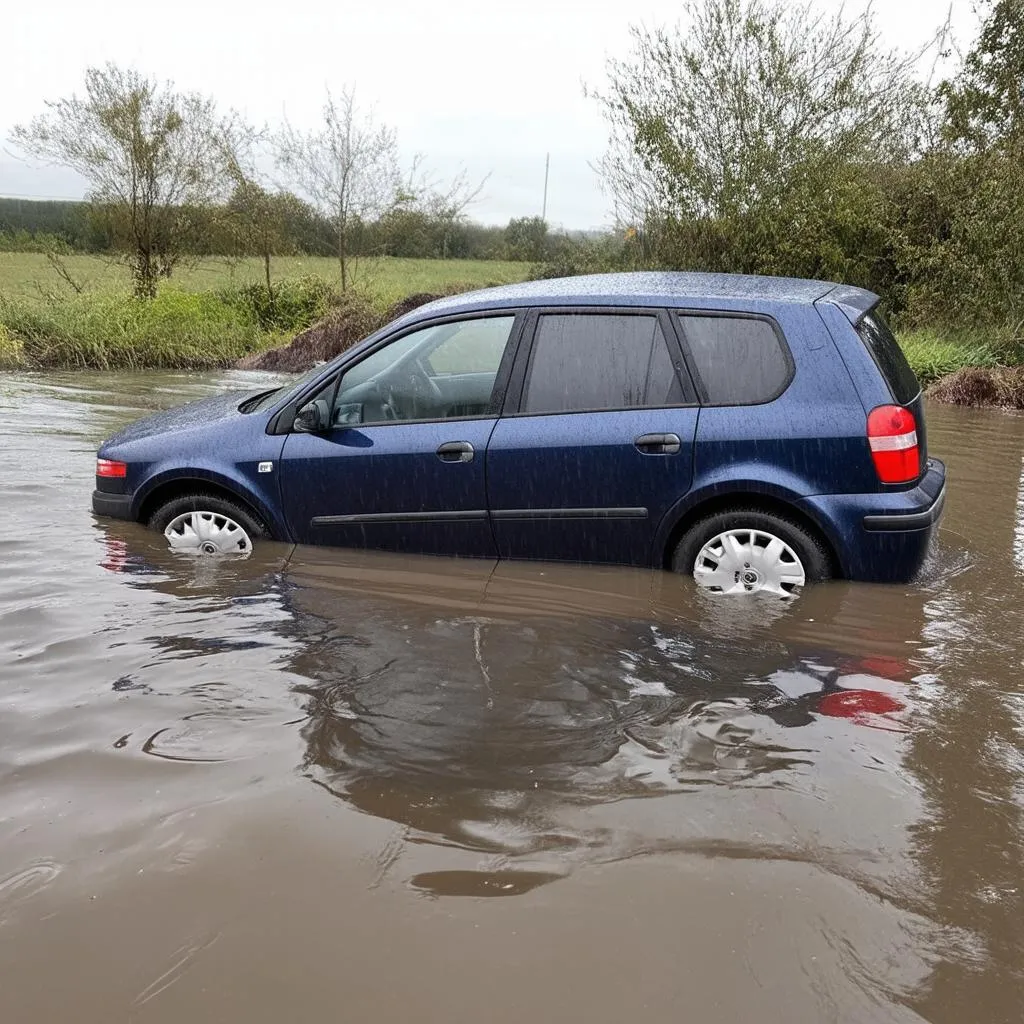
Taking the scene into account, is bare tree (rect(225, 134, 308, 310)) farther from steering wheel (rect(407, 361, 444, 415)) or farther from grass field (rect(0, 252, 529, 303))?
steering wheel (rect(407, 361, 444, 415))

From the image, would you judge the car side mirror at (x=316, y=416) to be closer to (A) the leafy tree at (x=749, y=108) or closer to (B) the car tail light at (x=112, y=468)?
(B) the car tail light at (x=112, y=468)

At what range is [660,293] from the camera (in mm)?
4973

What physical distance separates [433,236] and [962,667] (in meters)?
20.7

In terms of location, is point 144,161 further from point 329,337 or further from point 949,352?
point 949,352

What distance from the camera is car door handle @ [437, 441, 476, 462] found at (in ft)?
16.5

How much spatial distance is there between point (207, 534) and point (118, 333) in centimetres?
1376

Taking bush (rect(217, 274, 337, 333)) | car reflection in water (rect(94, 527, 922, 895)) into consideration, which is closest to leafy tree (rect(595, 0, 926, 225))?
bush (rect(217, 274, 337, 333))

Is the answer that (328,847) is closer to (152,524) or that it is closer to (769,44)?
(152,524)

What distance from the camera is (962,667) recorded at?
3.98m

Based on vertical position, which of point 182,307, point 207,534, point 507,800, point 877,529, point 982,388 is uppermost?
point 182,307

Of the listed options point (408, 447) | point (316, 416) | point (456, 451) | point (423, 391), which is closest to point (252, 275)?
point (316, 416)

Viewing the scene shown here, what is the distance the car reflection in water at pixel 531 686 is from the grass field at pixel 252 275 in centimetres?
1673

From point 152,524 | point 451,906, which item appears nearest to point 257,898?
point 451,906

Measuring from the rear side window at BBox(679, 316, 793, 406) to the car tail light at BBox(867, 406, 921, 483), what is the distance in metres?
0.45
